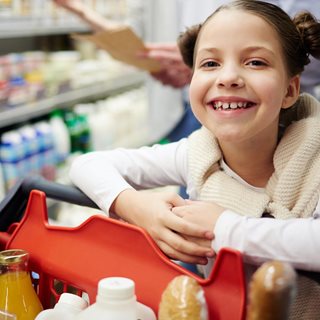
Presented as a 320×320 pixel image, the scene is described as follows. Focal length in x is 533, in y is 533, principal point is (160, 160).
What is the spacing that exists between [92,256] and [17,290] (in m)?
0.13

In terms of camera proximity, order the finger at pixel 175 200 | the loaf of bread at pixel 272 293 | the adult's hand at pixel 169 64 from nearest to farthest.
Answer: the loaf of bread at pixel 272 293, the finger at pixel 175 200, the adult's hand at pixel 169 64

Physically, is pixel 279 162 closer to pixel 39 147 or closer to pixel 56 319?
pixel 56 319

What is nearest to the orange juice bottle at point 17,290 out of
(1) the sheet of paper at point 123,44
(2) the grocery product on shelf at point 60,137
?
(1) the sheet of paper at point 123,44

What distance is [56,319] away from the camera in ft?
2.67

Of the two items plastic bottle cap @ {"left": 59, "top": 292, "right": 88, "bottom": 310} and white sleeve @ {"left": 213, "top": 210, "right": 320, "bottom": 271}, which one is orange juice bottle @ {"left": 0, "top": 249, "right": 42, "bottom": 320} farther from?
white sleeve @ {"left": 213, "top": 210, "right": 320, "bottom": 271}

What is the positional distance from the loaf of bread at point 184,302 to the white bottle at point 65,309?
0.17 metres

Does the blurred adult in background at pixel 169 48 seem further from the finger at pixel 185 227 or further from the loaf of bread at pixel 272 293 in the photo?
the loaf of bread at pixel 272 293

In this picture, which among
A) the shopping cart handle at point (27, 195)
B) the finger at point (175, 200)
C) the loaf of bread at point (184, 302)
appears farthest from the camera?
the shopping cart handle at point (27, 195)

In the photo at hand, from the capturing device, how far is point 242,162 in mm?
1135

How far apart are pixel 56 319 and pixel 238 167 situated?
20.3 inches

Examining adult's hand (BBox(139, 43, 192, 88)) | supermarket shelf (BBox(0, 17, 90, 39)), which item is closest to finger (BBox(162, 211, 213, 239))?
adult's hand (BBox(139, 43, 192, 88))

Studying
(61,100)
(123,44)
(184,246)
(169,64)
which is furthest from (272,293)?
(61,100)

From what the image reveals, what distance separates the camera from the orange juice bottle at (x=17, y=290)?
0.88 meters

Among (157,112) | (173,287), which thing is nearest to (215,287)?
(173,287)
